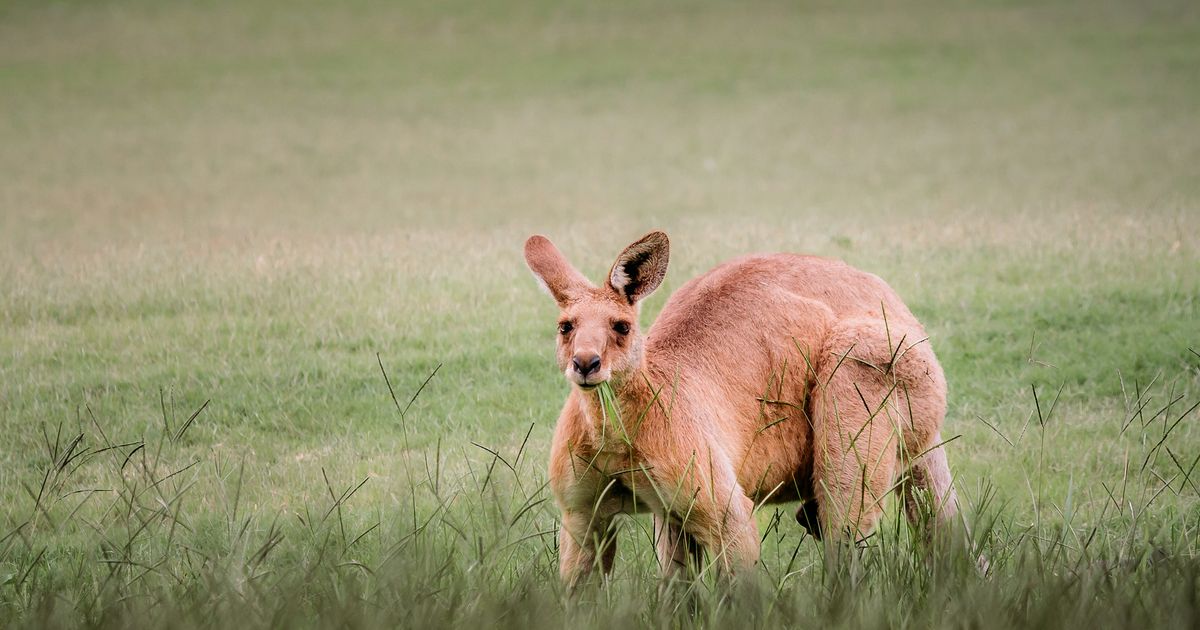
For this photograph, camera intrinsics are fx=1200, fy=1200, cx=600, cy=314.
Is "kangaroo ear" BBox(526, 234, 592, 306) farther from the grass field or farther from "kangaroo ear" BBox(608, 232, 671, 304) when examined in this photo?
the grass field

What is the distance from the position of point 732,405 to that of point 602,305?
81 centimetres

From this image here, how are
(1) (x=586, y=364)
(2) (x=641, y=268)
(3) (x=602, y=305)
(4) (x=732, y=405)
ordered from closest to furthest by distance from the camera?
(1) (x=586, y=364) < (3) (x=602, y=305) < (2) (x=641, y=268) < (4) (x=732, y=405)

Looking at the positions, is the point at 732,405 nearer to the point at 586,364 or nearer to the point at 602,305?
the point at 602,305

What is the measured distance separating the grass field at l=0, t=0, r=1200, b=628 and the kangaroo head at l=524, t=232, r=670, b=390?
516 mm

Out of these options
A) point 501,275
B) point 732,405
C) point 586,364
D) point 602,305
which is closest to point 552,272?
point 602,305

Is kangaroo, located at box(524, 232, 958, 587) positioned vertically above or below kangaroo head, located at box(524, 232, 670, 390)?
below

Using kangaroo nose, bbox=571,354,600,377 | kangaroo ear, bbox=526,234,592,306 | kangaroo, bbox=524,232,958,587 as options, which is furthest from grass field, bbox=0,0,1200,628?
kangaroo ear, bbox=526,234,592,306

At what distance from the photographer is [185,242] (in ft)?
39.6

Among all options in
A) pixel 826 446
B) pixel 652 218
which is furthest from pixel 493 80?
pixel 826 446

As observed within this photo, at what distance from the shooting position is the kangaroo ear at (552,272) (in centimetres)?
451

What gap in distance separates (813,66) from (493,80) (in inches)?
308

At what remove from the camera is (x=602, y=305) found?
4.36m

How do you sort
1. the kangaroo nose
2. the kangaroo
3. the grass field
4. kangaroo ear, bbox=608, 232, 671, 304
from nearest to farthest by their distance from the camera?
the grass field
the kangaroo nose
the kangaroo
kangaroo ear, bbox=608, 232, 671, 304

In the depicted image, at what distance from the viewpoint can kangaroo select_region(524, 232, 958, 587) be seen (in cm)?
431
